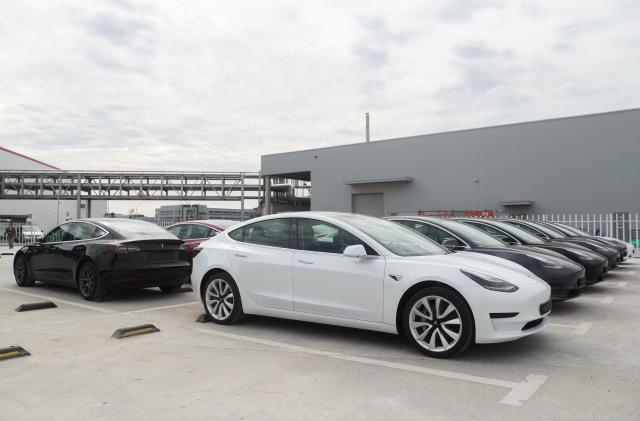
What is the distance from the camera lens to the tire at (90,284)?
8269 mm

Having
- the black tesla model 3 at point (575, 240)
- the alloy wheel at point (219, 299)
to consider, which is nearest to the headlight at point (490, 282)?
the alloy wheel at point (219, 299)

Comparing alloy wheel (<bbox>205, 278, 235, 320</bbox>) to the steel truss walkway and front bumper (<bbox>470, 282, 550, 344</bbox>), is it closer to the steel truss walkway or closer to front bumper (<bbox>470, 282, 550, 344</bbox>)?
→ front bumper (<bbox>470, 282, 550, 344</bbox>)

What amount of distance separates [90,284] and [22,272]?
288cm

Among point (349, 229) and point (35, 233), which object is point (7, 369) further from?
point (35, 233)

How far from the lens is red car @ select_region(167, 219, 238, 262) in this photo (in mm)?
10734

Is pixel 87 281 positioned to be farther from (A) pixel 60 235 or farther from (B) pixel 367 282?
(B) pixel 367 282

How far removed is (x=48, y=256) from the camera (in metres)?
9.51

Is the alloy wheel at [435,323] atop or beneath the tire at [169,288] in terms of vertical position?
atop

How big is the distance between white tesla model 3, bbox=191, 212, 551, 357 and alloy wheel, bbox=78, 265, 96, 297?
2.47 metres

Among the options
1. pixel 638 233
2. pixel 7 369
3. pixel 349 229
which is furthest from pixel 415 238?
pixel 638 233

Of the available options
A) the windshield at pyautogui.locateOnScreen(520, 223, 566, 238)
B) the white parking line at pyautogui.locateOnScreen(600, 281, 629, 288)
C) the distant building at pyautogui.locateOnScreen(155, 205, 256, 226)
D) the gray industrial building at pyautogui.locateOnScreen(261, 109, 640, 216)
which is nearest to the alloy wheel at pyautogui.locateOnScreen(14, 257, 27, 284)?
the windshield at pyautogui.locateOnScreen(520, 223, 566, 238)

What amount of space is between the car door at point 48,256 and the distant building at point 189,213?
1766 cm

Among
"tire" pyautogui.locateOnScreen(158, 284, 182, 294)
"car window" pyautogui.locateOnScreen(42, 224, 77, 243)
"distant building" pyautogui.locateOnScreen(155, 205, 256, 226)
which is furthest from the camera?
"distant building" pyautogui.locateOnScreen(155, 205, 256, 226)

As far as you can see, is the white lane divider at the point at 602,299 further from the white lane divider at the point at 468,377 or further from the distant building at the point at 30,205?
the distant building at the point at 30,205
